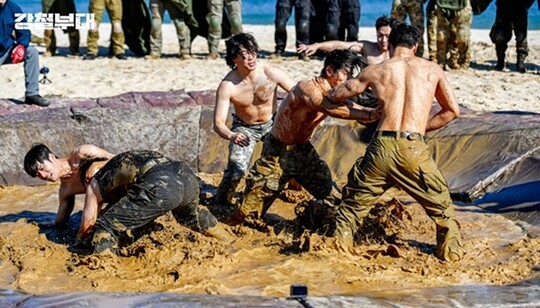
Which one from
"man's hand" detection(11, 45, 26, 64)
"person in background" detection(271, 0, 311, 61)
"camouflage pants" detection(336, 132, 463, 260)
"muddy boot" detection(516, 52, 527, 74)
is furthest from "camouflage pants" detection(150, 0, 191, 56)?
"camouflage pants" detection(336, 132, 463, 260)

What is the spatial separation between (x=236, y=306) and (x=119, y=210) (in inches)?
67.3

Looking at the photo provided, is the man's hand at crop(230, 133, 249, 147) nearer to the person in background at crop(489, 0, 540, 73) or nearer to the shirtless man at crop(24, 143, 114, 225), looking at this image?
the shirtless man at crop(24, 143, 114, 225)

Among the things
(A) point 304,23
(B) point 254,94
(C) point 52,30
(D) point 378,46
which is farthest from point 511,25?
(B) point 254,94

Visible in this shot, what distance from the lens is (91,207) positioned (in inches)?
279

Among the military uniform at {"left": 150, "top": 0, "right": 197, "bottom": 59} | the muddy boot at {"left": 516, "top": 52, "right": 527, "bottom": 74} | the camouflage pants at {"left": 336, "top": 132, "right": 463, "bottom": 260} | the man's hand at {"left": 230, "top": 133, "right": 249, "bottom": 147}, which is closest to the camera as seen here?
the camouflage pants at {"left": 336, "top": 132, "right": 463, "bottom": 260}

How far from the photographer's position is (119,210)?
690 cm

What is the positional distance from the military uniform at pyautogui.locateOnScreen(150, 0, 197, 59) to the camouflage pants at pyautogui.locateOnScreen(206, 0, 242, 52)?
1.05 feet

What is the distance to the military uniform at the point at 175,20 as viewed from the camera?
15164mm

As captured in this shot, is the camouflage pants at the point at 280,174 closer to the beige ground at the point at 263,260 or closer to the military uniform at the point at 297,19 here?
the beige ground at the point at 263,260

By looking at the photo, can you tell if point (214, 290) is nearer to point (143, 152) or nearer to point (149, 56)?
point (143, 152)

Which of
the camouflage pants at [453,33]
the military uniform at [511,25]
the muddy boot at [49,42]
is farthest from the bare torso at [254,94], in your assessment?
the muddy boot at [49,42]

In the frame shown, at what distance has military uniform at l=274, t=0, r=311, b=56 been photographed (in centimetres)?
1508

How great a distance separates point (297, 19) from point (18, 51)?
18.6ft

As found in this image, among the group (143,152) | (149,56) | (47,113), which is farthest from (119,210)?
(149,56)
